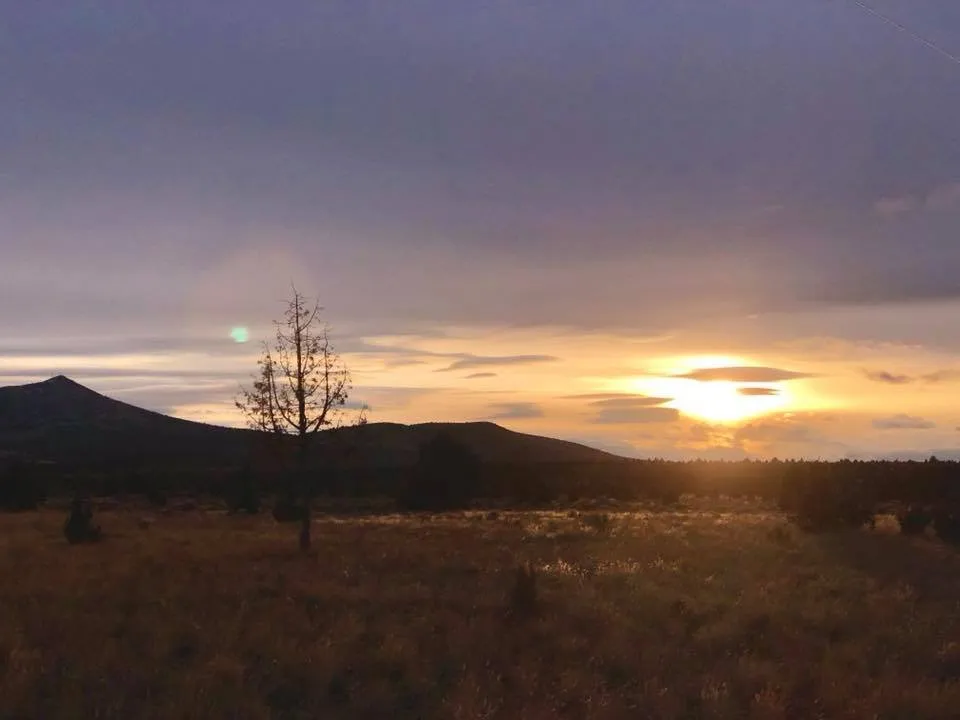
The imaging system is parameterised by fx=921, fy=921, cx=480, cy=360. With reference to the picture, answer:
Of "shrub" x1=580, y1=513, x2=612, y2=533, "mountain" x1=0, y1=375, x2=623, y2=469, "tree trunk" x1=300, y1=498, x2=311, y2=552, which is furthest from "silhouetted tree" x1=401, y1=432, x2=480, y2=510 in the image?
"mountain" x1=0, y1=375, x2=623, y2=469

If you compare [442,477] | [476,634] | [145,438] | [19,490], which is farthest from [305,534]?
[145,438]

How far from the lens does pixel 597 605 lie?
1499cm

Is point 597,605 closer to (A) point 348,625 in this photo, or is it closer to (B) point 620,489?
(A) point 348,625

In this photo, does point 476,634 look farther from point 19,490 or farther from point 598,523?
point 19,490

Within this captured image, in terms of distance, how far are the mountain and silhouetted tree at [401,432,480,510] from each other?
A: 72556 millimetres

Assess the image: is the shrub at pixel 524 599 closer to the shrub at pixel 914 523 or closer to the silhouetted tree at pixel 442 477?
the shrub at pixel 914 523

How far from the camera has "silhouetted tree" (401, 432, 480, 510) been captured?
164 feet

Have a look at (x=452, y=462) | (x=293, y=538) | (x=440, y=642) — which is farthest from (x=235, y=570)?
(x=452, y=462)

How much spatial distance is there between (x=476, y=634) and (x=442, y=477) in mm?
38177

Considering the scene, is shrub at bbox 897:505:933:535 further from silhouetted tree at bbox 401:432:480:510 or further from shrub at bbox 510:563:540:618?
silhouetted tree at bbox 401:432:480:510

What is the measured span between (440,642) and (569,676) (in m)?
2.29

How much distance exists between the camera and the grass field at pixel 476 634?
10.2 meters

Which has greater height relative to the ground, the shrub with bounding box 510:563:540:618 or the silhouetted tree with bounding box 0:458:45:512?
the silhouetted tree with bounding box 0:458:45:512

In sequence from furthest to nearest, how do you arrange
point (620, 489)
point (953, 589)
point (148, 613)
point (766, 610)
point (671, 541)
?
point (620, 489) < point (671, 541) < point (953, 589) < point (766, 610) < point (148, 613)
